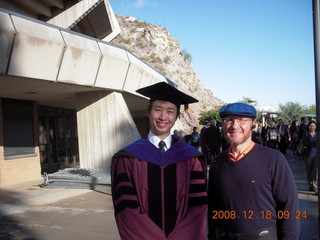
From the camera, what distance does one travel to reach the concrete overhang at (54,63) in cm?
760

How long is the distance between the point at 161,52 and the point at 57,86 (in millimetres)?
41104

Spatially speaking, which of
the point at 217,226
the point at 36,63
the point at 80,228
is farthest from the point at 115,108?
the point at 217,226

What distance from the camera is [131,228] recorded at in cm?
234

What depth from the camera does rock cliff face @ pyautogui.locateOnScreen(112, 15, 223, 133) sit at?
153 ft

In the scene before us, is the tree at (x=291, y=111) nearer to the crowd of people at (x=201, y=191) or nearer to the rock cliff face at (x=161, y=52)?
the rock cliff face at (x=161, y=52)

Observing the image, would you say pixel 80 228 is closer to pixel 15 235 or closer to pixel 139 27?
pixel 15 235

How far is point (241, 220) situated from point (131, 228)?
0.82 m

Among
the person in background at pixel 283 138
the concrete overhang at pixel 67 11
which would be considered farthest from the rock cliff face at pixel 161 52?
the concrete overhang at pixel 67 11

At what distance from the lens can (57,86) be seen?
32.0ft

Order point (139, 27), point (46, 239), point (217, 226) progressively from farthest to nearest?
point (139, 27) < point (46, 239) < point (217, 226)

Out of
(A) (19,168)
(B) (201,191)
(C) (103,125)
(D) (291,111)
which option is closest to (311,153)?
(B) (201,191)

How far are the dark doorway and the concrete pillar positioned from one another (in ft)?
12.2
